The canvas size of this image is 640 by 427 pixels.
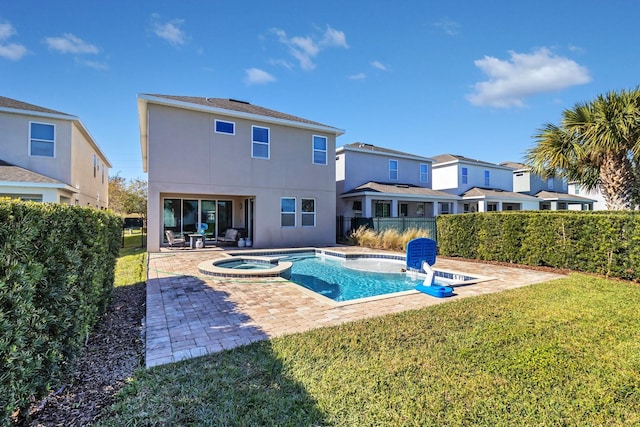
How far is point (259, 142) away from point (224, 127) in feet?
6.27

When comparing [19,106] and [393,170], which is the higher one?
[19,106]

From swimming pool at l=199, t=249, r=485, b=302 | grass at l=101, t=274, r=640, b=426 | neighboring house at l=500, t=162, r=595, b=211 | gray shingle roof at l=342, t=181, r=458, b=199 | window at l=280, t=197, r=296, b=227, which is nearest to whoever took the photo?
grass at l=101, t=274, r=640, b=426

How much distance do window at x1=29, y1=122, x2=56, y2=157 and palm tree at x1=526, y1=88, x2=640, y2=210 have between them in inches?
877

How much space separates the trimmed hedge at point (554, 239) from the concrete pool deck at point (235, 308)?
1.13m

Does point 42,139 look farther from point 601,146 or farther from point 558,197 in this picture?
point 558,197

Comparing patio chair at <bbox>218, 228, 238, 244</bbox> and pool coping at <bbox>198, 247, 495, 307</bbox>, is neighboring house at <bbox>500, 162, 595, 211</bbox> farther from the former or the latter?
patio chair at <bbox>218, 228, 238, 244</bbox>

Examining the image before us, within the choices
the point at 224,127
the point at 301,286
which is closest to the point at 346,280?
the point at 301,286

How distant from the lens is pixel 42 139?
15.0 meters

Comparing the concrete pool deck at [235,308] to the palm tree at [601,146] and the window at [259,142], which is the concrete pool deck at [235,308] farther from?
the window at [259,142]

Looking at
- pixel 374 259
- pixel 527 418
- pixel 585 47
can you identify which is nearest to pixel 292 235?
pixel 374 259

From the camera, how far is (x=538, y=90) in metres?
22.3

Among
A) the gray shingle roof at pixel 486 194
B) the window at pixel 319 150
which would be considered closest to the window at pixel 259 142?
the window at pixel 319 150

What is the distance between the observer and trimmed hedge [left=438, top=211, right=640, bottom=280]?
8383 millimetres

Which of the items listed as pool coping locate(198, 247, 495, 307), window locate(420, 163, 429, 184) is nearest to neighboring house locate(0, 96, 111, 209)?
pool coping locate(198, 247, 495, 307)
